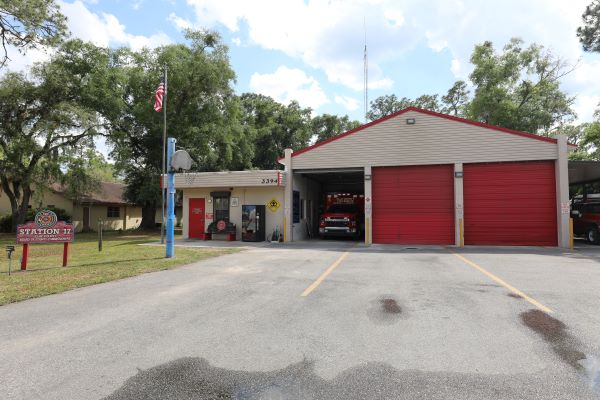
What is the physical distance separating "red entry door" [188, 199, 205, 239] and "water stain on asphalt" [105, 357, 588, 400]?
1907 cm

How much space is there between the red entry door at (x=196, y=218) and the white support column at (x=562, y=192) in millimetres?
18340

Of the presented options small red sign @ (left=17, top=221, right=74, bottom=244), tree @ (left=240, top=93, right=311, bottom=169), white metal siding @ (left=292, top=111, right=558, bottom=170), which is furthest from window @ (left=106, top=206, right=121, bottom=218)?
small red sign @ (left=17, top=221, right=74, bottom=244)

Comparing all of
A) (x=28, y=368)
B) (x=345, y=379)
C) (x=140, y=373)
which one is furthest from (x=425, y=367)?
(x=28, y=368)

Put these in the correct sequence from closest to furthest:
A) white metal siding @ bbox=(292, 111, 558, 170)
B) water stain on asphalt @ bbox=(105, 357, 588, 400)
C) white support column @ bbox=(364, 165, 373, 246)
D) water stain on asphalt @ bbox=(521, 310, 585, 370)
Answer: water stain on asphalt @ bbox=(105, 357, 588, 400)
water stain on asphalt @ bbox=(521, 310, 585, 370)
white metal siding @ bbox=(292, 111, 558, 170)
white support column @ bbox=(364, 165, 373, 246)

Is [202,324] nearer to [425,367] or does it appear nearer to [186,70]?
[425,367]

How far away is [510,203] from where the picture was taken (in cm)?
1828

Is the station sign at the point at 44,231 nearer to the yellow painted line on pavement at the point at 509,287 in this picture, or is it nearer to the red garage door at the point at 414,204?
the yellow painted line on pavement at the point at 509,287

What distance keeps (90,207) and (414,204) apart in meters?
30.5

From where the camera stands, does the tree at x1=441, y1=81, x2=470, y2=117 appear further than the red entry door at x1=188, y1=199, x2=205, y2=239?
Yes

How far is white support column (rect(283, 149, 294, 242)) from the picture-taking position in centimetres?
2061

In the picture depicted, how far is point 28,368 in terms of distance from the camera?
13.3 ft

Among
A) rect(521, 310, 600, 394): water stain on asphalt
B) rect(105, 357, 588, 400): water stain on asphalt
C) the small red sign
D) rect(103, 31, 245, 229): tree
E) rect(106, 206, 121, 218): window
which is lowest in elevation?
rect(105, 357, 588, 400): water stain on asphalt

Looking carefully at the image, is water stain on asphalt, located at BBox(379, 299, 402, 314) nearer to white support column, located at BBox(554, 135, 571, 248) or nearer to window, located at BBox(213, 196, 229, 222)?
white support column, located at BBox(554, 135, 571, 248)

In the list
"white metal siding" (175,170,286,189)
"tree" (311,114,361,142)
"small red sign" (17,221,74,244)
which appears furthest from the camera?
"tree" (311,114,361,142)
